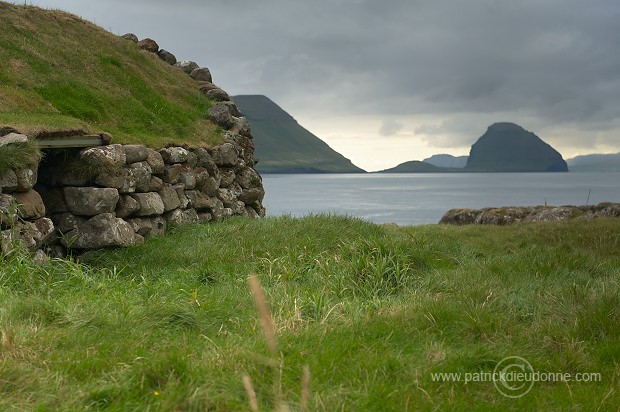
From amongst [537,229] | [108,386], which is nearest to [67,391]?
[108,386]

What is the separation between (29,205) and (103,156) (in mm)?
2042

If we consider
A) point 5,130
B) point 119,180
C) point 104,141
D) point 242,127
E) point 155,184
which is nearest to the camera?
point 5,130

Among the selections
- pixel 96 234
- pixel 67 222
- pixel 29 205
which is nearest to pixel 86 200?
pixel 67 222

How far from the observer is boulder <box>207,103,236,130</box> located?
2007 cm

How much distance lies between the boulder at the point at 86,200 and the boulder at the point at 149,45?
12.6 m

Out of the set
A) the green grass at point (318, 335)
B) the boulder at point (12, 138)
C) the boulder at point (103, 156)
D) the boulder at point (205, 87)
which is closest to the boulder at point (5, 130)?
the boulder at point (12, 138)

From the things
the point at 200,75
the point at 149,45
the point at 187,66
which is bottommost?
the point at 200,75

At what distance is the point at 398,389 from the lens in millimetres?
4762

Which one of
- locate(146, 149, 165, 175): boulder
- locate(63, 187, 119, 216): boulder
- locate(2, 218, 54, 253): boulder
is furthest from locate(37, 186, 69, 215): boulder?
locate(146, 149, 165, 175): boulder

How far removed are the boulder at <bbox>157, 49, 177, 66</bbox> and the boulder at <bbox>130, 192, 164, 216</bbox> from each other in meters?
11.4

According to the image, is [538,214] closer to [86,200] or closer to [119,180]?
[119,180]

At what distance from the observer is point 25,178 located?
10539mm

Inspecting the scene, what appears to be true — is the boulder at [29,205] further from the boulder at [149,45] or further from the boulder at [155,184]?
the boulder at [149,45]

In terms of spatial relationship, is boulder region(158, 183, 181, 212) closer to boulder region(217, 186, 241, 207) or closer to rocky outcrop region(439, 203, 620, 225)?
boulder region(217, 186, 241, 207)
